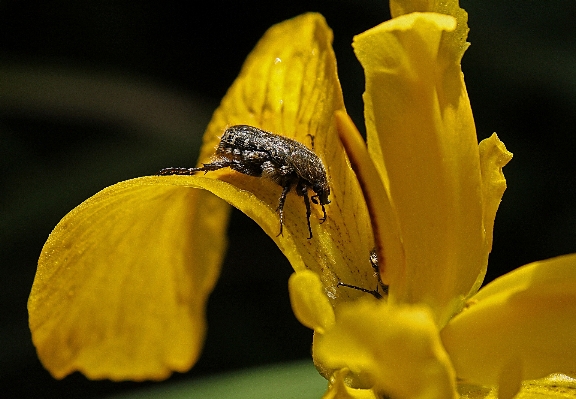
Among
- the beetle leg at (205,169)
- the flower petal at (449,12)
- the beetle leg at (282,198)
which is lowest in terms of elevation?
the beetle leg at (282,198)

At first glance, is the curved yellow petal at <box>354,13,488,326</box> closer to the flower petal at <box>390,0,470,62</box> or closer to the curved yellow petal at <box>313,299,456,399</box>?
the flower petal at <box>390,0,470,62</box>

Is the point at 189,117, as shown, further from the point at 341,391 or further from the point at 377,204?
the point at 341,391

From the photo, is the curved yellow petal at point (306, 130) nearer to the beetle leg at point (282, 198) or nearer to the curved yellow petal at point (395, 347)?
the beetle leg at point (282, 198)

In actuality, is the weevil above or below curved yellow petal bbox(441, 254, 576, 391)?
above

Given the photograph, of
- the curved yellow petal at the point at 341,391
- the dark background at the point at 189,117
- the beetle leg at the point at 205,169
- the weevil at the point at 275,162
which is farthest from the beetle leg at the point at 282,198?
the dark background at the point at 189,117

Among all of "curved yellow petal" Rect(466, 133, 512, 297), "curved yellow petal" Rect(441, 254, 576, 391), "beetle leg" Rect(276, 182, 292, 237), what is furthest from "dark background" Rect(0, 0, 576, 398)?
"curved yellow petal" Rect(441, 254, 576, 391)

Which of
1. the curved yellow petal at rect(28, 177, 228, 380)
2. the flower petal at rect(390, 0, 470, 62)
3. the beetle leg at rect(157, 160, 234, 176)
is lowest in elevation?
the curved yellow petal at rect(28, 177, 228, 380)

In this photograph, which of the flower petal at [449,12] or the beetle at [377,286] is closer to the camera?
the flower petal at [449,12]

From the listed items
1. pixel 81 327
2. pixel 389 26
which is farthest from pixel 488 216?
pixel 81 327
